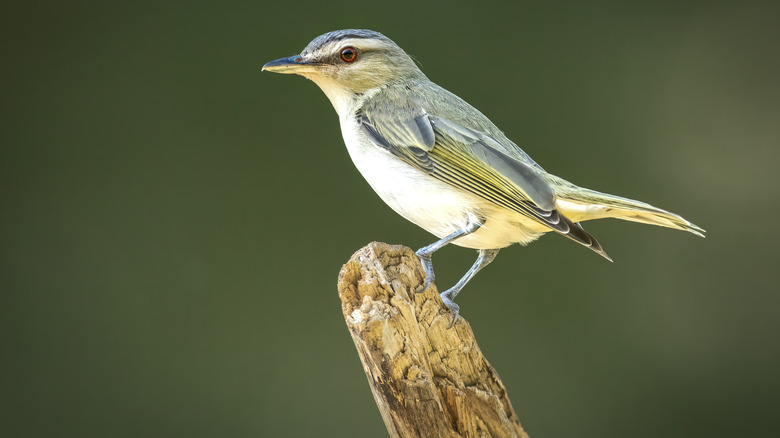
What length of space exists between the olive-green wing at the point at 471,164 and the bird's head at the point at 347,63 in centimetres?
20

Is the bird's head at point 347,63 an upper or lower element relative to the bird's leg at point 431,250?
upper

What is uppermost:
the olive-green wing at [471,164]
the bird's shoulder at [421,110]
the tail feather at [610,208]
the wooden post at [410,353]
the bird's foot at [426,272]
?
the bird's shoulder at [421,110]

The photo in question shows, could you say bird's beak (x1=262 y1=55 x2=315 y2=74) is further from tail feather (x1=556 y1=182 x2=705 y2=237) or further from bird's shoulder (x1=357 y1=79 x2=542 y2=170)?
tail feather (x1=556 y1=182 x2=705 y2=237)

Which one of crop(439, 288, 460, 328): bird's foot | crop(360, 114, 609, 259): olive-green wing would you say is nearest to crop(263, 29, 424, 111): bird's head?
crop(360, 114, 609, 259): olive-green wing

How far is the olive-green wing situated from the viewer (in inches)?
103

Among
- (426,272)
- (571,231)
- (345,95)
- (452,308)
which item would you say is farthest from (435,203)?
(345,95)

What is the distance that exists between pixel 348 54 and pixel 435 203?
2.67 feet

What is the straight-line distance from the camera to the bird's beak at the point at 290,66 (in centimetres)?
291

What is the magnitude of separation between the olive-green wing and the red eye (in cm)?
27

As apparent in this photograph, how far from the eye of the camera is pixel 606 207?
281cm

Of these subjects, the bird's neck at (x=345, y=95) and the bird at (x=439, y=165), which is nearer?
the bird at (x=439, y=165)

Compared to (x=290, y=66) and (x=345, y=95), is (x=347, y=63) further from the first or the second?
(x=290, y=66)

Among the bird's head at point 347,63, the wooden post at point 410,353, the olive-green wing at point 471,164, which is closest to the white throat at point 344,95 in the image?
the bird's head at point 347,63

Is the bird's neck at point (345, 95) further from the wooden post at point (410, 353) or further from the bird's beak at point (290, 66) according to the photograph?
the wooden post at point (410, 353)
